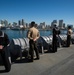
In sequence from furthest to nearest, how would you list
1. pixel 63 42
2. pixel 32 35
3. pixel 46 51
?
pixel 63 42 → pixel 46 51 → pixel 32 35

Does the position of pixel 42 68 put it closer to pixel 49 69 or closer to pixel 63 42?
pixel 49 69

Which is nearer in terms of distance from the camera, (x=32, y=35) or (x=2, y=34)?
(x=2, y=34)

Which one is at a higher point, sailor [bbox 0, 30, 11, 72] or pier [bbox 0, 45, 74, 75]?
sailor [bbox 0, 30, 11, 72]

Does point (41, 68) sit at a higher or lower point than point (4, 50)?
lower

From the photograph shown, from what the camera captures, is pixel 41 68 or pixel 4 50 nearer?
pixel 4 50

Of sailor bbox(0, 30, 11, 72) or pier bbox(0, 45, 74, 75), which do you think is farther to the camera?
pier bbox(0, 45, 74, 75)

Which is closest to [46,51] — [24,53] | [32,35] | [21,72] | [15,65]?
[24,53]

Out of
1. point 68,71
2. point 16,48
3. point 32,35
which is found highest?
point 32,35

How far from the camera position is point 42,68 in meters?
8.37

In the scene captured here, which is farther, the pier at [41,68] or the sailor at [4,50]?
the pier at [41,68]

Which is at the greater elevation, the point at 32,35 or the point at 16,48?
the point at 32,35

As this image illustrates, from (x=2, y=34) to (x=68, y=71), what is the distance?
9.73 ft

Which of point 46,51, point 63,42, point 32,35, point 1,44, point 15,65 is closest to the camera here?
point 1,44

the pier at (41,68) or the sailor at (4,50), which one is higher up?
the sailor at (4,50)
